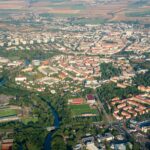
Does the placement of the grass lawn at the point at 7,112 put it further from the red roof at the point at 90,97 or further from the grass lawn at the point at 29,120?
the red roof at the point at 90,97

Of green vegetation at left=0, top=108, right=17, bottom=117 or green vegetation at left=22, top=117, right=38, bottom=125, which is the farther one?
green vegetation at left=0, top=108, right=17, bottom=117

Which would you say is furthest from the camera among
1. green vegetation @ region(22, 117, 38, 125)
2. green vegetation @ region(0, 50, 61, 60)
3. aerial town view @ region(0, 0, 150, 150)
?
green vegetation @ region(0, 50, 61, 60)

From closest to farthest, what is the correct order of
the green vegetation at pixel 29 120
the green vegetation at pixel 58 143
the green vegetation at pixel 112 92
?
the green vegetation at pixel 58 143
the green vegetation at pixel 29 120
the green vegetation at pixel 112 92

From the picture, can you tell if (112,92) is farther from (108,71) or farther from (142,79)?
(108,71)

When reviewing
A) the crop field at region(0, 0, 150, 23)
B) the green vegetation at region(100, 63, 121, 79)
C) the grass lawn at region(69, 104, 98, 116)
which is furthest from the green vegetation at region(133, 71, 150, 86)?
the crop field at region(0, 0, 150, 23)

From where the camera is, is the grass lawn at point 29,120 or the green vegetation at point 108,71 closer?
the grass lawn at point 29,120

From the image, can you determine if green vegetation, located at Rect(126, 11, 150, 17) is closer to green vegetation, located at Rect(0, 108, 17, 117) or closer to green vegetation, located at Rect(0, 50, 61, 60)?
green vegetation, located at Rect(0, 50, 61, 60)

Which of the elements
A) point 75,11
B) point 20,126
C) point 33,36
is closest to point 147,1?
point 75,11

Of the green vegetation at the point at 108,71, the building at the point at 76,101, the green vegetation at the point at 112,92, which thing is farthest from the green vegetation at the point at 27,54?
the building at the point at 76,101
